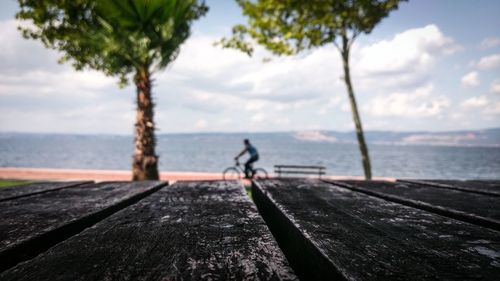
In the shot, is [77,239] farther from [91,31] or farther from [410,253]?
[91,31]

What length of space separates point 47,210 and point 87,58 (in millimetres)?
11416

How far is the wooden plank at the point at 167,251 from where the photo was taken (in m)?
0.54

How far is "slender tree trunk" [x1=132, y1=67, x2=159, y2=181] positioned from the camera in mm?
8531

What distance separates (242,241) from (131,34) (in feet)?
24.3

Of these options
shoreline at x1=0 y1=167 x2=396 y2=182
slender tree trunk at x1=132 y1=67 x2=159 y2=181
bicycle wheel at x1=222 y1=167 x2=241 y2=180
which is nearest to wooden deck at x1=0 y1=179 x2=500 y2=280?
slender tree trunk at x1=132 y1=67 x2=159 y2=181

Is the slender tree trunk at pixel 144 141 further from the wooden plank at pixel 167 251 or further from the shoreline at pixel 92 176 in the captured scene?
the shoreline at pixel 92 176

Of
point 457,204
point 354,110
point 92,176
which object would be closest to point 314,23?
point 354,110

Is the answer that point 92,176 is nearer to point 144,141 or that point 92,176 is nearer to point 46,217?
point 144,141

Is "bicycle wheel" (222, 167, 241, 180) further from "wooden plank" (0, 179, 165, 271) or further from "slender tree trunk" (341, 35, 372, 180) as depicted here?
"wooden plank" (0, 179, 165, 271)

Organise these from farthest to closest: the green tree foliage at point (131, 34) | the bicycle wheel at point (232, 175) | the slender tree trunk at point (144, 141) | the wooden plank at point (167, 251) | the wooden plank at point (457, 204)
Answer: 1. the bicycle wheel at point (232, 175)
2. the slender tree trunk at point (144, 141)
3. the green tree foliage at point (131, 34)
4. the wooden plank at point (457, 204)
5. the wooden plank at point (167, 251)

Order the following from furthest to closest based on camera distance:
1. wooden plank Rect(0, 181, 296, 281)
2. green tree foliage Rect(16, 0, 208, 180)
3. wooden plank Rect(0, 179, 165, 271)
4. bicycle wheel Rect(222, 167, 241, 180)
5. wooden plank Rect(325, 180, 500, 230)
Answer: bicycle wheel Rect(222, 167, 241, 180) < green tree foliage Rect(16, 0, 208, 180) < wooden plank Rect(325, 180, 500, 230) < wooden plank Rect(0, 179, 165, 271) < wooden plank Rect(0, 181, 296, 281)

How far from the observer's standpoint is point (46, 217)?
96 centimetres

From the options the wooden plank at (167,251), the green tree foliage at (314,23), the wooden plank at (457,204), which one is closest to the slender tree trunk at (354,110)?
the green tree foliage at (314,23)

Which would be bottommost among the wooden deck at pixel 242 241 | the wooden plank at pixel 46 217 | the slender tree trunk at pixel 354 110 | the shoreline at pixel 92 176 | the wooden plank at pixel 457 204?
the shoreline at pixel 92 176
